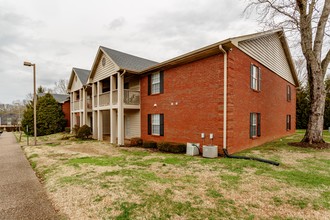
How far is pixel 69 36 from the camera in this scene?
59.0ft

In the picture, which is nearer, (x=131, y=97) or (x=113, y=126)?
(x=131, y=97)

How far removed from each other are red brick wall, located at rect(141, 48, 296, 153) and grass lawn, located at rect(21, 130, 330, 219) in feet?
7.88

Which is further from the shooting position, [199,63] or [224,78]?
[199,63]

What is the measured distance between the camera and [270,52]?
44.0ft

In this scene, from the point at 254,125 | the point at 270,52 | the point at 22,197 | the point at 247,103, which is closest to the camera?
the point at 22,197

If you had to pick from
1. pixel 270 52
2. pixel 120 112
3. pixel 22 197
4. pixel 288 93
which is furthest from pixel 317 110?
pixel 22 197

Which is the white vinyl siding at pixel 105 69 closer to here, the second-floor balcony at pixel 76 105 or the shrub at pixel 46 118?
the second-floor balcony at pixel 76 105

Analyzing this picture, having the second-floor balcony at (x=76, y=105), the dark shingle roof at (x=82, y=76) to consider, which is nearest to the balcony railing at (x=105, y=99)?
the dark shingle roof at (x=82, y=76)

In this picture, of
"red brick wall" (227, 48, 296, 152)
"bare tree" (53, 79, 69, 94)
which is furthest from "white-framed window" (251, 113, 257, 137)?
"bare tree" (53, 79, 69, 94)

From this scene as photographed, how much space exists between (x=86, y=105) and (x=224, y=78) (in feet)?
52.6

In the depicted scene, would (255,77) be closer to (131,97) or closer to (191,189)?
(131,97)

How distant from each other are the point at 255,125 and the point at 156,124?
6.71 meters

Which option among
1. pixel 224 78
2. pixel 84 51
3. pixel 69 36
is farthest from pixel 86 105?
pixel 224 78

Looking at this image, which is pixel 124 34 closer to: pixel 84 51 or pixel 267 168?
pixel 84 51
